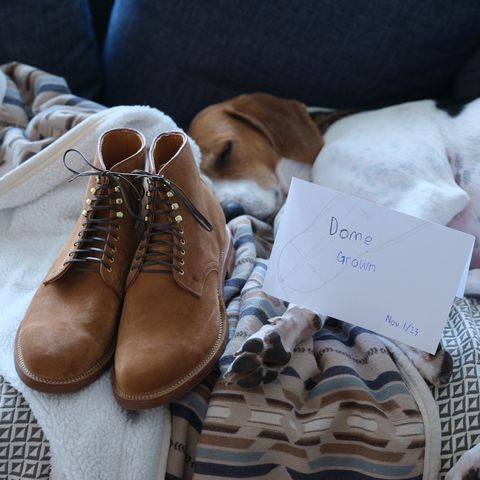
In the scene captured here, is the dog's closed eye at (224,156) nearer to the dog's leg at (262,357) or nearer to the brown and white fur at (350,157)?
the brown and white fur at (350,157)

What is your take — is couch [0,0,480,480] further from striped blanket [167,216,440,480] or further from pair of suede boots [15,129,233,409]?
striped blanket [167,216,440,480]

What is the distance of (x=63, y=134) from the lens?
146cm

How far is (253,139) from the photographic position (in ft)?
5.85

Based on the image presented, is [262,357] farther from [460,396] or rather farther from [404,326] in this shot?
[460,396]

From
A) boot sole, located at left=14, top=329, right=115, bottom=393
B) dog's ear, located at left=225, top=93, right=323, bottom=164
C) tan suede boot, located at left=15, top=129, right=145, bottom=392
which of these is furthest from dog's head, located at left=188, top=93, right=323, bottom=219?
boot sole, located at left=14, top=329, right=115, bottom=393

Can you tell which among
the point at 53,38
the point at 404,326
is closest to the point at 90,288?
the point at 404,326

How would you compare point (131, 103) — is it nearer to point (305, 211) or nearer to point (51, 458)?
point (305, 211)

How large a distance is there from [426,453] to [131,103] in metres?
1.36

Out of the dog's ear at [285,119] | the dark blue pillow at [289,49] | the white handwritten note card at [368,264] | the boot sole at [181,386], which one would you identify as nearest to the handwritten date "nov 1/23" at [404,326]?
the white handwritten note card at [368,264]

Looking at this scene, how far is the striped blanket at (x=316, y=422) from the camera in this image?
0.97 m

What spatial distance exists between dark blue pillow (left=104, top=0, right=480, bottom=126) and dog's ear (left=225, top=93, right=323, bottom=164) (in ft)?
0.20

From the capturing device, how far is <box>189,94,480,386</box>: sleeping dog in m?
1.45

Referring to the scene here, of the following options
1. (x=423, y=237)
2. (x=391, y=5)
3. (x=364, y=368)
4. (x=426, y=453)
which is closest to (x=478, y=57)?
(x=391, y=5)

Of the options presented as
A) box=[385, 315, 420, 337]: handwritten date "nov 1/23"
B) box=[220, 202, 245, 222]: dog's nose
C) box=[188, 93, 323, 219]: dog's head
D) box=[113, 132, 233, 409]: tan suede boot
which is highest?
box=[385, 315, 420, 337]: handwritten date "nov 1/23"
